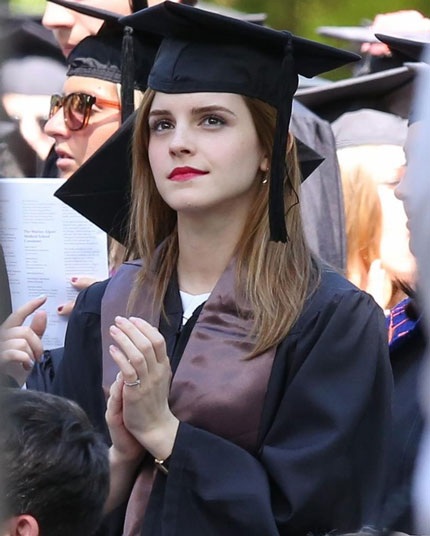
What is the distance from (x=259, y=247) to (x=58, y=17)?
1742 mm

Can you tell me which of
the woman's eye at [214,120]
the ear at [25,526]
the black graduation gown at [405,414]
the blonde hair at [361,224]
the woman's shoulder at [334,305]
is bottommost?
the blonde hair at [361,224]

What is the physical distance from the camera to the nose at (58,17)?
4064mm

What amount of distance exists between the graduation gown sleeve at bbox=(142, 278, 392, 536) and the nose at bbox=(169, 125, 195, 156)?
1.34 feet

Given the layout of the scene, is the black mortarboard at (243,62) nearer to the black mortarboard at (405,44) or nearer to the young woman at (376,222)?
the black mortarboard at (405,44)

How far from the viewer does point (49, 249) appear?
331 centimetres

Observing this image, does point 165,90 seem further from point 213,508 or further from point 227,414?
point 213,508

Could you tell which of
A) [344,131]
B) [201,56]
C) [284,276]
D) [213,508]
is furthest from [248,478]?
[344,131]

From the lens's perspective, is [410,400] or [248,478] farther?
[410,400]

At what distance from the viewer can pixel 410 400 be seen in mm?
3012

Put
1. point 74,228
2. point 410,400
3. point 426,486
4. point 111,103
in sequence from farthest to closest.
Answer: point 111,103 → point 74,228 → point 410,400 → point 426,486

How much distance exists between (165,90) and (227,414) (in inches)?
28.2

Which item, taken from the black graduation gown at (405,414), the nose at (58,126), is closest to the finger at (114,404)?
the black graduation gown at (405,414)

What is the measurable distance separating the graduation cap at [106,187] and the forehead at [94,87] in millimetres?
562

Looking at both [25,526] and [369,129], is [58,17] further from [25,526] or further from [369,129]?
[25,526]
